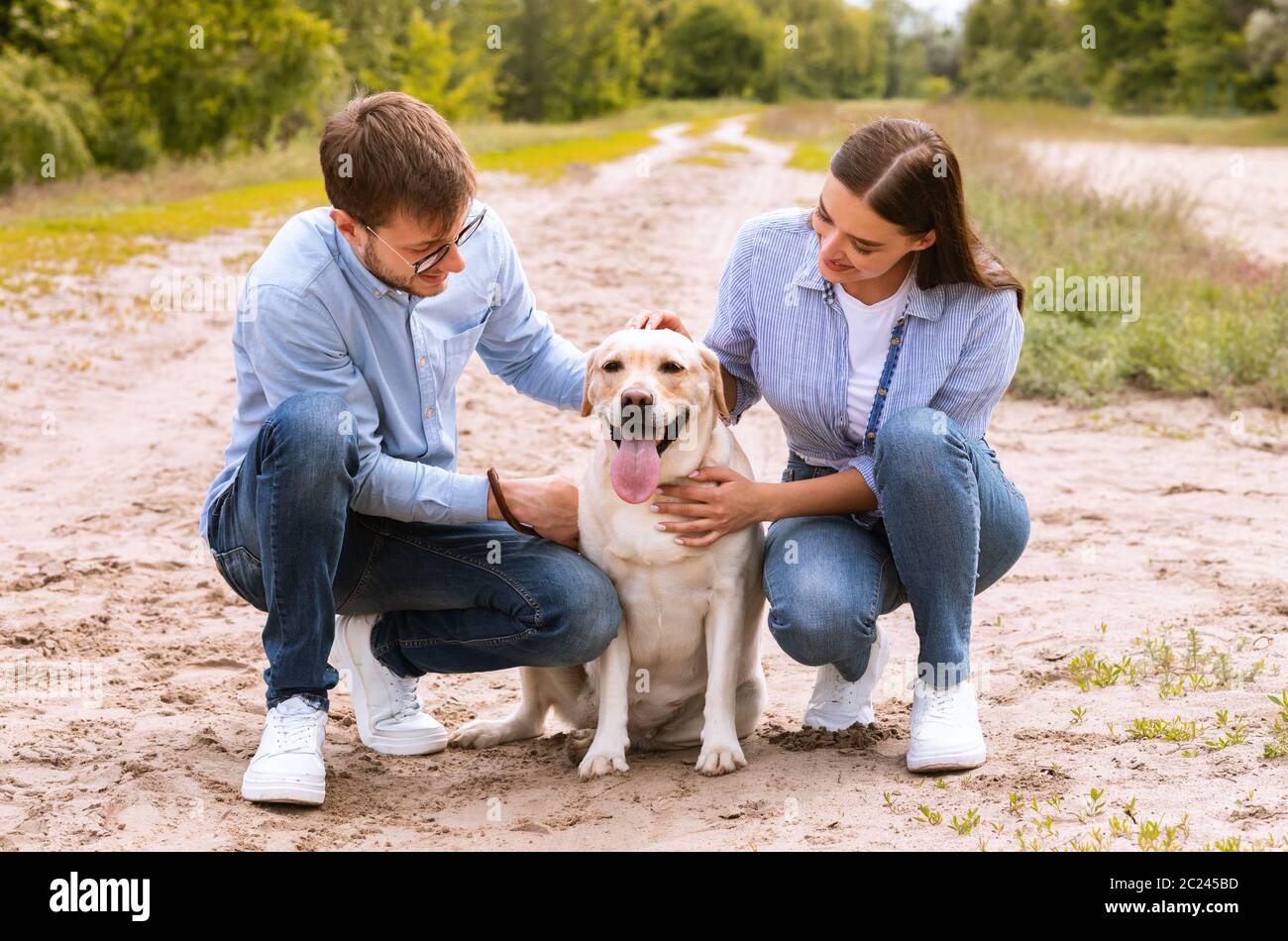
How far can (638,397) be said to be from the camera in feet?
11.1

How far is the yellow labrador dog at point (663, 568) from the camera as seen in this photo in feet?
11.5

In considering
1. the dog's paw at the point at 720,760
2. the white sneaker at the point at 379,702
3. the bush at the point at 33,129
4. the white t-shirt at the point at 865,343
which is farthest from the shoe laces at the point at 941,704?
the bush at the point at 33,129

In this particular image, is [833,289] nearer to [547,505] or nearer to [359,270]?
[547,505]

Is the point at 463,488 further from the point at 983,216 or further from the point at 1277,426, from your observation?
the point at 983,216

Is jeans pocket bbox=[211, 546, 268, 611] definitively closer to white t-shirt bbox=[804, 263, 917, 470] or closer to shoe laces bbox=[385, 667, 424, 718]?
shoe laces bbox=[385, 667, 424, 718]

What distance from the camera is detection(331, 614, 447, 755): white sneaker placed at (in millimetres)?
3812

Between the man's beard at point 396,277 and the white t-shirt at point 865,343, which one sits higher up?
the man's beard at point 396,277

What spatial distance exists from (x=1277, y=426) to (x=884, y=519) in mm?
4690

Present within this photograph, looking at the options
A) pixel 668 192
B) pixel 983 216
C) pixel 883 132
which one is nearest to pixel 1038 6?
pixel 668 192

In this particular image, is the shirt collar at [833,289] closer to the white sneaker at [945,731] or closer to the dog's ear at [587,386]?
the dog's ear at [587,386]

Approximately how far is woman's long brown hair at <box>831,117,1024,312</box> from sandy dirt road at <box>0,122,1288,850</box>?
4.47 feet

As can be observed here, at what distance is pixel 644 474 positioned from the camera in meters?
3.49

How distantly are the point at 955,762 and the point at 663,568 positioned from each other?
935 mm

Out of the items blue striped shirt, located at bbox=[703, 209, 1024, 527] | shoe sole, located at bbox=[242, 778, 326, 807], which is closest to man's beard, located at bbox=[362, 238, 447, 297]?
blue striped shirt, located at bbox=[703, 209, 1024, 527]
